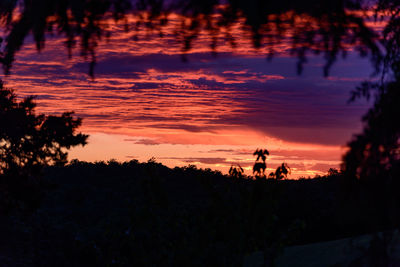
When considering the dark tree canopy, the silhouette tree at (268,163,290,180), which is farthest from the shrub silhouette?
the silhouette tree at (268,163,290,180)

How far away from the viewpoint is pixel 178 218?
1054 cm

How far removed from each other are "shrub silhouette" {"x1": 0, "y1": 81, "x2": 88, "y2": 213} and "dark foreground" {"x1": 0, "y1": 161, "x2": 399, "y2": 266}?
0.99 metres

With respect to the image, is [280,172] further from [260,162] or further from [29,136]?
[29,136]

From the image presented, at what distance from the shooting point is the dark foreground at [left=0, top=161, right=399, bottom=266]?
30.2ft

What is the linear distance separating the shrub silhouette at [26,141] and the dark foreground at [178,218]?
3.24 ft

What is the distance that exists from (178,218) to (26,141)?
7.20m

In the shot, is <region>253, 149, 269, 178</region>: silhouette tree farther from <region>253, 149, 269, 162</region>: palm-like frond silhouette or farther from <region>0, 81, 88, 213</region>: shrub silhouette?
<region>0, 81, 88, 213</region>: shrub silhouette

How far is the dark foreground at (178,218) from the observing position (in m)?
9.20

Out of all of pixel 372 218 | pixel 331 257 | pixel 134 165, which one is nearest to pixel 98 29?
pixel 372 218

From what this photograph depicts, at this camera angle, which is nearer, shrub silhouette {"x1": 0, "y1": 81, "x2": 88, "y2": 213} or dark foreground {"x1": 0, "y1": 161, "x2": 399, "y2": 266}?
dark foreground {"x1": 0, "y1": 161, "x2": 399, "y2": 266}

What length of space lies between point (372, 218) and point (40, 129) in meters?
11.4

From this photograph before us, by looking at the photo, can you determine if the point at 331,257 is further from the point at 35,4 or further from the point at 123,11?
the point at 35,4

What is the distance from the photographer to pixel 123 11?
6.34 m

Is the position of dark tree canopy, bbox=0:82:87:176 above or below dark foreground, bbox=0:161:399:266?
above
